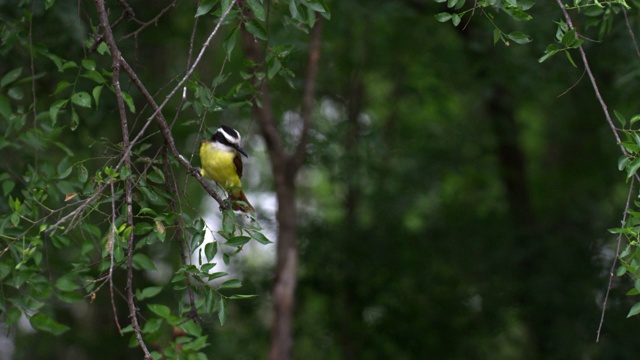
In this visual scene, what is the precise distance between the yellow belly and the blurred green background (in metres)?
2.38

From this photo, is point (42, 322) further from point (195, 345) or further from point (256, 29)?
point (256, 29)

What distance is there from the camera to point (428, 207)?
30.6 feet

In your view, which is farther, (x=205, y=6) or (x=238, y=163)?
(x=238, y=163)

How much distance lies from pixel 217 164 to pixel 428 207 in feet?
14.8

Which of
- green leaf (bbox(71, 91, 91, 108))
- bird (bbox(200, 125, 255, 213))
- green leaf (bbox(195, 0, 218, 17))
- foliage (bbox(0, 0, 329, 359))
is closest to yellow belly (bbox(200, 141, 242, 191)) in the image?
bird (bbox(200, 125, 255, 213))

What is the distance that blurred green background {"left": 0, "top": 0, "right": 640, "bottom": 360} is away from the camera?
26.3 ft

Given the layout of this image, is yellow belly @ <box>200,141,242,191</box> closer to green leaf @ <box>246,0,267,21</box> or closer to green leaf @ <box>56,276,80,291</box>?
green leaf @ <box>56,276,80,291</box>

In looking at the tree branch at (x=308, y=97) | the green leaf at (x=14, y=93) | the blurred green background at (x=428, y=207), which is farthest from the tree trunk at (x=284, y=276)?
the green leaf at (x=14, y=93)

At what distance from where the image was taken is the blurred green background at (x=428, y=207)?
801 cm

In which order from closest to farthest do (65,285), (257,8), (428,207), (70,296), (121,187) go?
(257,8)
(121,187)
(65,285)
(70,296)
(428,207)

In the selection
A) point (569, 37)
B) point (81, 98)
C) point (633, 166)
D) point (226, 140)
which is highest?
point (569, 37)

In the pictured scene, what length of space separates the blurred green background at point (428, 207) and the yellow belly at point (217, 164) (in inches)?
93.9

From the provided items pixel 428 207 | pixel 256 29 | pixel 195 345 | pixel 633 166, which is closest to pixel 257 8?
pixel 256 29

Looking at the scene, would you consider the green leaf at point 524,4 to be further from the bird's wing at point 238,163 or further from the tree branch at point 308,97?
the tree branch at point 308,97
